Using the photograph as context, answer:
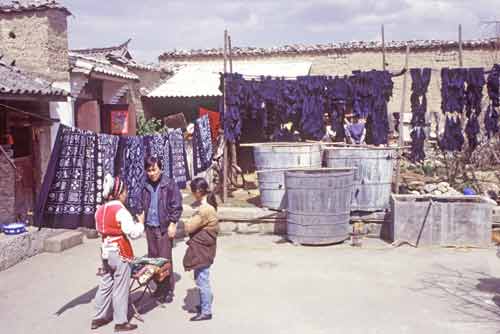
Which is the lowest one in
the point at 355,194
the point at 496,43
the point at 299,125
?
the point at 355,194

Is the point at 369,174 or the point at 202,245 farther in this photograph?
the point at 369,174

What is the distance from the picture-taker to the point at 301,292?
22.5 ft

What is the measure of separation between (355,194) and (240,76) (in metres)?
3.40

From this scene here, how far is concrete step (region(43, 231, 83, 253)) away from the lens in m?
9.09

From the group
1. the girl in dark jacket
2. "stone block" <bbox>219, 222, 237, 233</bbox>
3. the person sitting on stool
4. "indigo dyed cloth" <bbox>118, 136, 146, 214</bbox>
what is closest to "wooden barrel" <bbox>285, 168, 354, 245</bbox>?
"stone block" <bbox>219, 222, 237, 233</bbox>

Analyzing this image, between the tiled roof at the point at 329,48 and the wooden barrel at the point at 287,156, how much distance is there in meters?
9.78

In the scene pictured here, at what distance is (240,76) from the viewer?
1112cm

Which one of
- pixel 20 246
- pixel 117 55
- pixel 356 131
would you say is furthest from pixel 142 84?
pixel 20 246

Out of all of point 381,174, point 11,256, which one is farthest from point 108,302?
point 381,174

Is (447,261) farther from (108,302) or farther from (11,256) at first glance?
(11,256)

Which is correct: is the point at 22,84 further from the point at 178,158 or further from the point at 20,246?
the point at 178,158

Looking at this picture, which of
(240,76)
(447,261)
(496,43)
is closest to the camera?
(447,261)

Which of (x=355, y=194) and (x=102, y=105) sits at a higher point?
(x=102, y=105)

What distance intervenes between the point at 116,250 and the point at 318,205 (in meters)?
4.38
